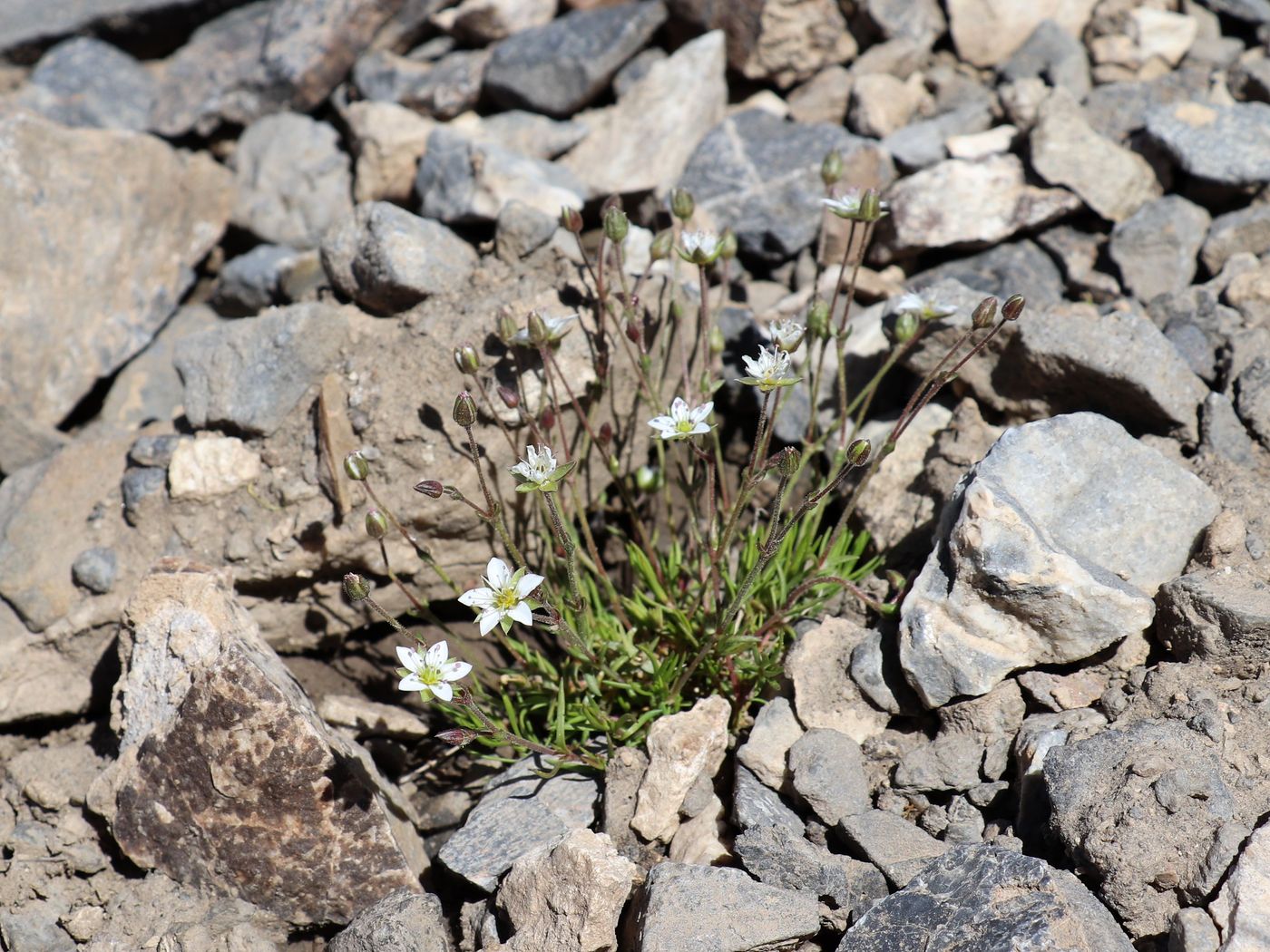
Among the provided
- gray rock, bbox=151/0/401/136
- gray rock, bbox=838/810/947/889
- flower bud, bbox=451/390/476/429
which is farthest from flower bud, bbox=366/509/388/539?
gray rock, bbox=151/0/401/136

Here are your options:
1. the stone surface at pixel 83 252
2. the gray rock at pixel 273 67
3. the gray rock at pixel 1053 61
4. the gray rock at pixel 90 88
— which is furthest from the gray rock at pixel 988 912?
the gray rock at pixel 90 88

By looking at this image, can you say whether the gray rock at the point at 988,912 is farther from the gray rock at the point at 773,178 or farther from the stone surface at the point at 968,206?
the gray rock at the point at 773,178

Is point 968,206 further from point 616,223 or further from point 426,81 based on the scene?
point 426,81

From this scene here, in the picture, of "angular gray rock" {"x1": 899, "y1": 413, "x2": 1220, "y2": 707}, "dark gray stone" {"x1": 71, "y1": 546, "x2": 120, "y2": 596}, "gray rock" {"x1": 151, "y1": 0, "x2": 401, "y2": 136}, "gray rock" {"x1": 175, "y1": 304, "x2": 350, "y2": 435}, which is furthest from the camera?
"gray rock" {"x1": 151, "y1": 0, "x2": 401, "y2": 136}

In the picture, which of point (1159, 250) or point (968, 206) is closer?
point (1159, 250)

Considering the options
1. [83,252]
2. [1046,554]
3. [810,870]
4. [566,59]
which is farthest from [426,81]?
[810,870]

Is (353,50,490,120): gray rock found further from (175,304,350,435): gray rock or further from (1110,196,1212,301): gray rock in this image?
(1110,196,1212,301): gray rock

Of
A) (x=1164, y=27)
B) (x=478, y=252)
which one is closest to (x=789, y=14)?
(x=1164, y=27)
